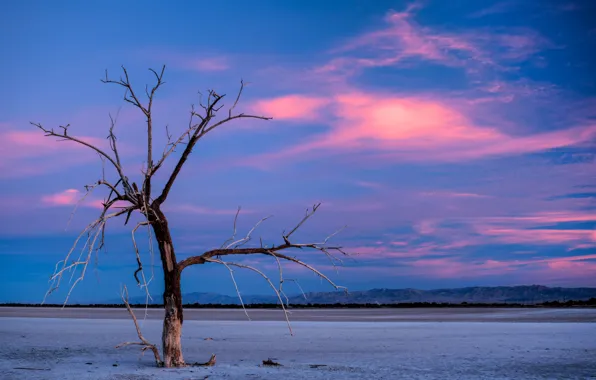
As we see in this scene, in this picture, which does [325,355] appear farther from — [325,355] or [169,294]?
[169,294]

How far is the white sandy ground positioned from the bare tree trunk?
0.42m

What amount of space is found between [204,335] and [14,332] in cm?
665

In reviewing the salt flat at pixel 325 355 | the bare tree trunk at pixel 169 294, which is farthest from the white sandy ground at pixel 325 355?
the bare tree trunk at pixel 169 294

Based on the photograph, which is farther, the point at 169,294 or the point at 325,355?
the point at 325,355

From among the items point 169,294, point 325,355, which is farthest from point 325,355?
point 169,294

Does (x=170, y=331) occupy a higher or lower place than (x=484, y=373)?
higher

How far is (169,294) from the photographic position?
44.3ft

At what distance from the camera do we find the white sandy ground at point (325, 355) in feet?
43.8

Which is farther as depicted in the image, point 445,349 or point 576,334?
point 576,334

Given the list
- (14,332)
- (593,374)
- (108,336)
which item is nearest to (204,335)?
(108,336)

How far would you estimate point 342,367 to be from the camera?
1452 cm

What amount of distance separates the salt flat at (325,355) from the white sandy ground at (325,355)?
0.07 feet

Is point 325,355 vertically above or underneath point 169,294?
underneath

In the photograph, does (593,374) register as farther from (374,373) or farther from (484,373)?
(374,373)
